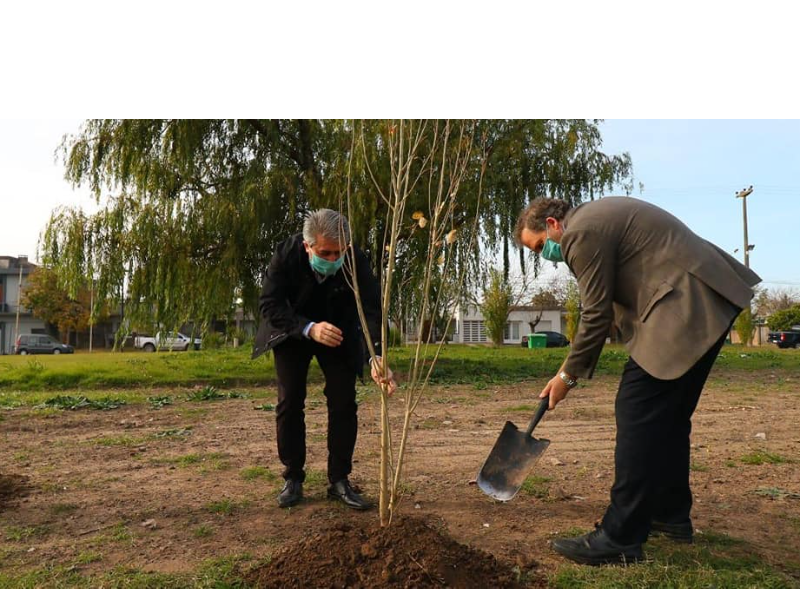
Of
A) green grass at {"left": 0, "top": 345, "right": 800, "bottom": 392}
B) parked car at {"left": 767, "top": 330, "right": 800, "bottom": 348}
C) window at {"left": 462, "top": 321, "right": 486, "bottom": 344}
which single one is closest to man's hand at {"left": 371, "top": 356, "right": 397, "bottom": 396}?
green grass at {"left": 0, "top": 345, "right": 800, "bottom": 392}

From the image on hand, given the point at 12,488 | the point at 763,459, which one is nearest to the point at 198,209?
the point at 12,488

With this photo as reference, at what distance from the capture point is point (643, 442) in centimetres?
264

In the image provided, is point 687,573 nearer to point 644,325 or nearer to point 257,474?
point 644,325

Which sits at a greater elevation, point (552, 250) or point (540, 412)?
point (552, 250)

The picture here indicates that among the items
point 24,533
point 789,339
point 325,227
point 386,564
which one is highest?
point 325,227

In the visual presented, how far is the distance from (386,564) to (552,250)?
1.69 m

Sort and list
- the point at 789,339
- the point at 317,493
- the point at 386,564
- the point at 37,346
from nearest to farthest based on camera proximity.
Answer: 1. the point at 386,564
2. the point at 317,493
3. the point at 789,339
4. the point at 37,346

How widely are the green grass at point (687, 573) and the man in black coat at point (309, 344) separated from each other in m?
1.37

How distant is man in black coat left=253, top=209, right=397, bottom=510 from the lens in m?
3.50

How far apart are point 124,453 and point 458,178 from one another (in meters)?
3.76

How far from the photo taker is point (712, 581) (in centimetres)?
240

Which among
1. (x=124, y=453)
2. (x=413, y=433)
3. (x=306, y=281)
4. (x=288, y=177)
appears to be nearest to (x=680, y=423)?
(x=306, y=281)

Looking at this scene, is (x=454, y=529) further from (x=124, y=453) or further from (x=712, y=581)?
(x=124, y=453)

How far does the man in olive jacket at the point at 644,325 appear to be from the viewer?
2625 mm
